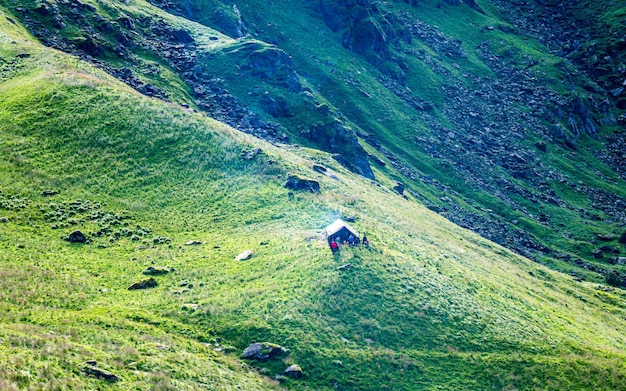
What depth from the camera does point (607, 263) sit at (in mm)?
102938

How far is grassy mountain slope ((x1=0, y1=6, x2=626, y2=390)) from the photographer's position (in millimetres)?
34219

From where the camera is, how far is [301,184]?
64188mm

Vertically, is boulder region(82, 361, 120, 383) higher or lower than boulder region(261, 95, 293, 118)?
higher

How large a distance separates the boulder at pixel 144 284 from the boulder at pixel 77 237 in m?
10.4

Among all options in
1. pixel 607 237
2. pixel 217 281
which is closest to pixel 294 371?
pixel 217 281

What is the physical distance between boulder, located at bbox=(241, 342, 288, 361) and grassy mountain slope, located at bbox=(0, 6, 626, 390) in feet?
2.37

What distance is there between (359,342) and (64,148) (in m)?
45.5

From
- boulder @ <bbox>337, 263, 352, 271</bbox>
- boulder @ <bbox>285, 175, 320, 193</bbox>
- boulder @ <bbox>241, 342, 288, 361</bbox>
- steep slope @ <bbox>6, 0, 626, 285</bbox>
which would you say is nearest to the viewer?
boulder @ <bbox>241, 342, 288, 361</bbox>

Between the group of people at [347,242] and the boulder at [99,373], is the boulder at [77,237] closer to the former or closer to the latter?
the boulder at [99,373]

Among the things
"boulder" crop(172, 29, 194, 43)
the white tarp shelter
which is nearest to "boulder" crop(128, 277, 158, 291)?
the white tarp shelter

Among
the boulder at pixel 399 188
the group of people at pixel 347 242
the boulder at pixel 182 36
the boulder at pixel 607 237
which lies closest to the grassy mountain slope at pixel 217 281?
the group of people at pixel 347 242

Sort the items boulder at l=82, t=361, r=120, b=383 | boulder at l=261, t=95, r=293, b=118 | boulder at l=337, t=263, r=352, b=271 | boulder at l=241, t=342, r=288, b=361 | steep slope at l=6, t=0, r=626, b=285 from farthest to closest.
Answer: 1. boulder at l=261, t=95, r=293, b=118
2. steep slope at l=6, t=0, r=626, b=285
3. boulder at l=337, t=263, r=352, b=271
4. boulder at l=241, t=342, r=288, b=361
5. boulder at l=82, t=361, r=120, b=383

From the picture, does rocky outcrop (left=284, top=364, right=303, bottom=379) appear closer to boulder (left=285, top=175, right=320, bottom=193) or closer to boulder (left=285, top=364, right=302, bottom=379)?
boulder (left=285, top=364, right=302, bottom=379)

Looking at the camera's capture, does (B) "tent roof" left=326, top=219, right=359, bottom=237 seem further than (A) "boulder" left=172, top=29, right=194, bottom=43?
No
